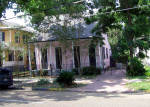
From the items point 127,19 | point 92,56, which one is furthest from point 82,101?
point 92,56

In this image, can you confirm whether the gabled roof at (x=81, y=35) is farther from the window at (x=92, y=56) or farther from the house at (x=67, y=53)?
the window at (x=92, y=56)

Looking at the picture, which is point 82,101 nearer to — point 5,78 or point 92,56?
point 5,78

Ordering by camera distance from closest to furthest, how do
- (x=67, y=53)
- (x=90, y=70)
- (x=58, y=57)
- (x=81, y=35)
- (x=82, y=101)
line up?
(x=82, y=101) < (x=90, y=70) < (x=81, y=35) < (x=67, y=53) < (x=58, y=57)

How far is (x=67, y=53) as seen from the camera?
2072 centimetres

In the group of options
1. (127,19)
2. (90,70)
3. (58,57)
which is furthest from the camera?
(58,57)

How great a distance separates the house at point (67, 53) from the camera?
1938cm

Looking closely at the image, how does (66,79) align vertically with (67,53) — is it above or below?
below

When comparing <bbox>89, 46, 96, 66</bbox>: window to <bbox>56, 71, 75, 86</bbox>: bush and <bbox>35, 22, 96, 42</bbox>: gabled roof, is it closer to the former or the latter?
<bbox>35, 22, 96, 42</bbox>: gabled roof

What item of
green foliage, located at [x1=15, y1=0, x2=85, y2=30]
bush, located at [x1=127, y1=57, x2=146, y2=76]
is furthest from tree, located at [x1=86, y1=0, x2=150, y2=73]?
green foliage, located at [x1=15, y1=0, x2=85, y2=30]

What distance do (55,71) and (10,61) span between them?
30.3ft

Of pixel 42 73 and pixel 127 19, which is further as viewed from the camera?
pixel 42 73

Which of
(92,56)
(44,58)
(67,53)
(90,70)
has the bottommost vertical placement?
(90,70)

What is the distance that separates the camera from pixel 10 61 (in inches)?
1018

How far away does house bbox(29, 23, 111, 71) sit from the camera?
19.4m
